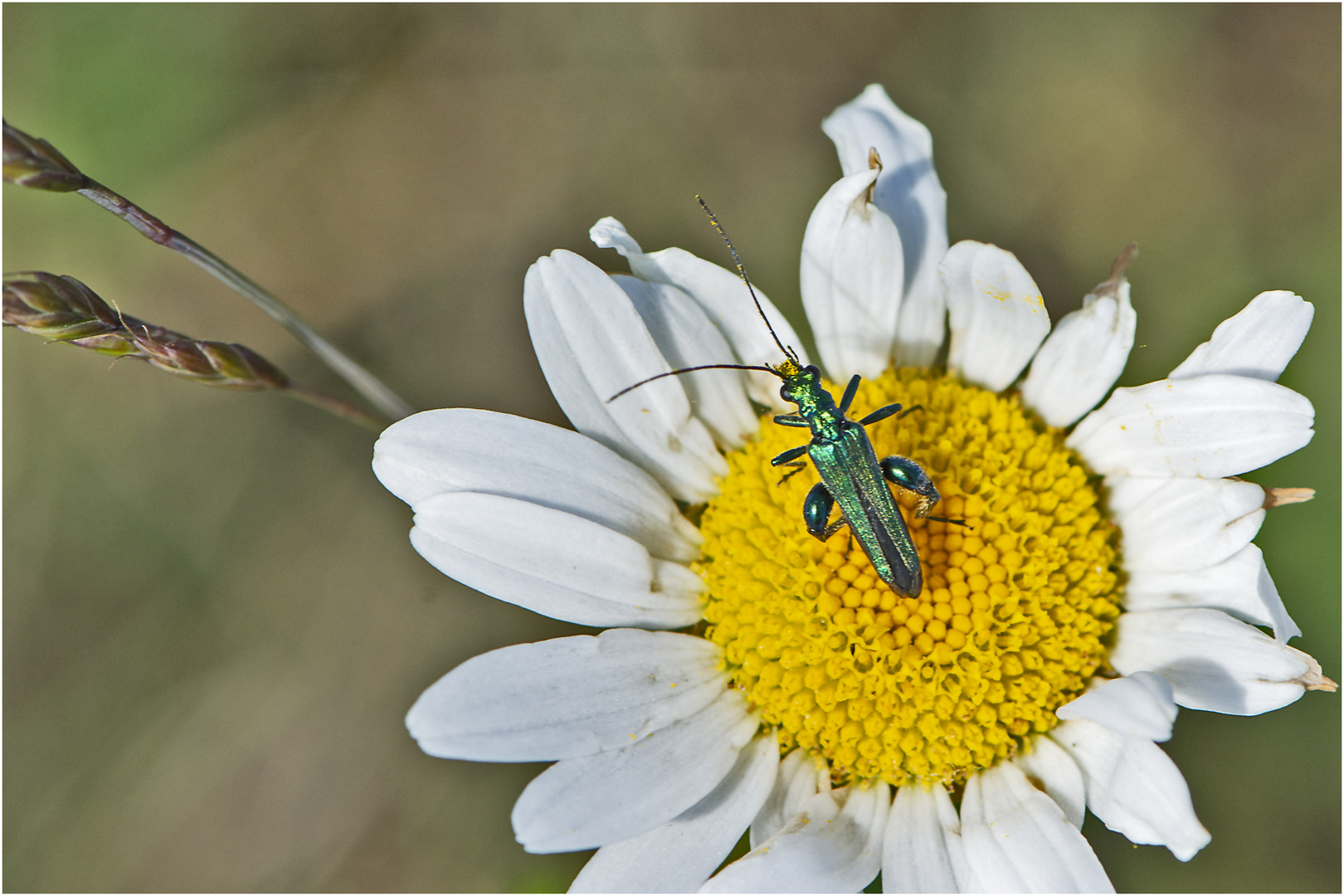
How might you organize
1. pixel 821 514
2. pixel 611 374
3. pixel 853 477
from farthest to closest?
pixel 611 374, pixel 821 514, pixel 853 477

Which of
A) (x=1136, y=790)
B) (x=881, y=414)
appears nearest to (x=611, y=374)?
(x=881, y=414)

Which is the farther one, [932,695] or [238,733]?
[238,733]

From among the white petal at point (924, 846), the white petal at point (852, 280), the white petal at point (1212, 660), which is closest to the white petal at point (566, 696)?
the white petal at point (924, 846)

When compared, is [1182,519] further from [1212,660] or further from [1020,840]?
[1020,840]


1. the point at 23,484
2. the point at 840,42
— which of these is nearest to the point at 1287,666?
the point at 840,42

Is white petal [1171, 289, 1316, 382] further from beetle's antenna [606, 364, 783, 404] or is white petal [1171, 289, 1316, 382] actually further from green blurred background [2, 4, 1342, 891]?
green blurred background [2, 4, 1342, 891]

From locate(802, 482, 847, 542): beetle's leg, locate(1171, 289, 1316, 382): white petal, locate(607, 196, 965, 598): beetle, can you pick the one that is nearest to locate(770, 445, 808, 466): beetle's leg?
locate(607, 196, 965, 598): beetle

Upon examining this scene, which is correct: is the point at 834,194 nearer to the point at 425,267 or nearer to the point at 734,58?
the point at 734,58
